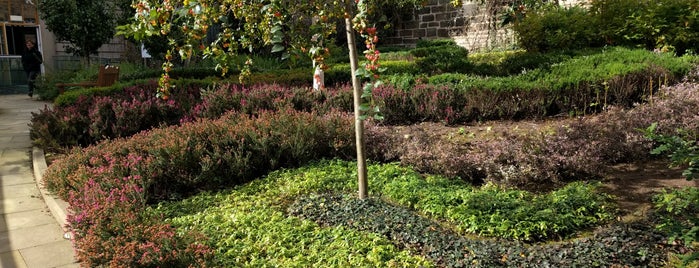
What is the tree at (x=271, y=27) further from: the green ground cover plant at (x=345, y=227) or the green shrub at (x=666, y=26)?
the green shrub at (x=666, y=26)

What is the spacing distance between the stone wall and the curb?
10.6 metres

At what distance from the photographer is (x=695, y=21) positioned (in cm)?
872

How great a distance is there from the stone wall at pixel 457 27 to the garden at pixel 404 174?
724 cm

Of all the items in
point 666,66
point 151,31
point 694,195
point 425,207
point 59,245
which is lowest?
point 59,245

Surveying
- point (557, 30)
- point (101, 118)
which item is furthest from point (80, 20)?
point (557, 30)

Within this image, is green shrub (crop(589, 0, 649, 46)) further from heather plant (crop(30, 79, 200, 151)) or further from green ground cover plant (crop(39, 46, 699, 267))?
heather plant (crop(30, 79, 200, 151))

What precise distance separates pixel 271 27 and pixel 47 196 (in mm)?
3078

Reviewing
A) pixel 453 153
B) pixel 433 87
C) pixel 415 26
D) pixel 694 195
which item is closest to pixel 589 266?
pixel 694 195

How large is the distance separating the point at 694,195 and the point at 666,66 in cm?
510

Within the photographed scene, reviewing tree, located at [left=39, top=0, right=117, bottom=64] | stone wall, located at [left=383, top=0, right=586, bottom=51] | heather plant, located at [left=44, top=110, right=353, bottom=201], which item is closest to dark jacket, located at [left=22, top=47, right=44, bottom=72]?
tree, located at [left=39, top=0, right=117, bottom=64]

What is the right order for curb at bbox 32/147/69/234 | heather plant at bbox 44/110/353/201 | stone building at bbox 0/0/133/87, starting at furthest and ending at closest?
stone building at bbox 0/0/133/87
heather plant at bbox 44/110/353/201
curb at bbox 32/147/69/234

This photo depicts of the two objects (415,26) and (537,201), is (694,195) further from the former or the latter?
(415,26)

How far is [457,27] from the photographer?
1689 centimetres

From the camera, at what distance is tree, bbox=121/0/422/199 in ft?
11.1
